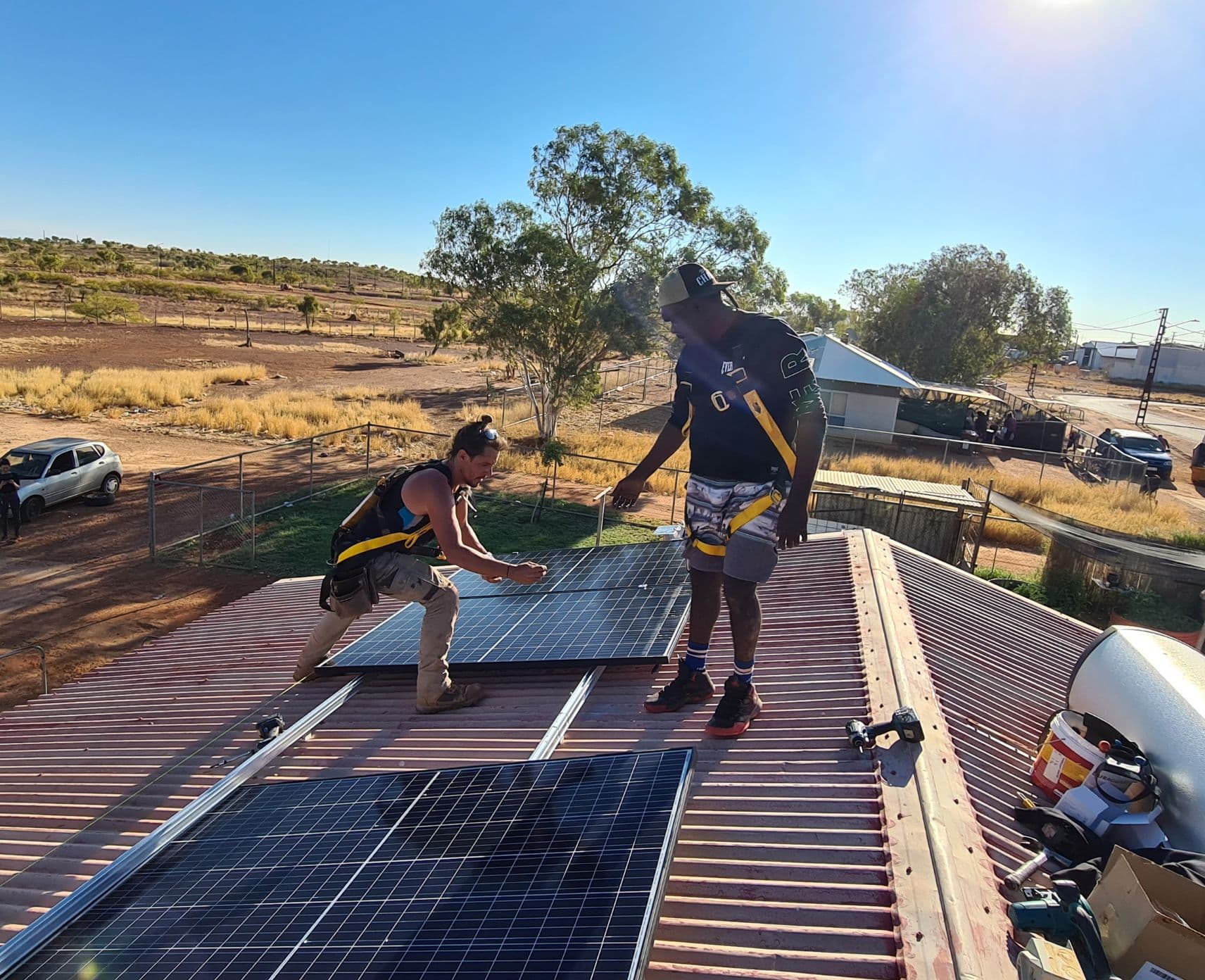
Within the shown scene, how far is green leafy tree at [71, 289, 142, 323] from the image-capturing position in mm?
52469

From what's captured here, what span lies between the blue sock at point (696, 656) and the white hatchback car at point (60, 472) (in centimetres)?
1939

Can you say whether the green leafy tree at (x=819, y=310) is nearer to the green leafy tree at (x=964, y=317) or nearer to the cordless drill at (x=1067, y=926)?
the green leafy tree at (x=964, y=317)

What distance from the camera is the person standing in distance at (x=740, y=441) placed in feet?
13.4

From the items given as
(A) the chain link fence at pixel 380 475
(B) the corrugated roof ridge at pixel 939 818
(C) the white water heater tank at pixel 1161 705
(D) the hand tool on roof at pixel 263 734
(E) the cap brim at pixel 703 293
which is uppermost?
(E) the cap brim at pixel 703 293

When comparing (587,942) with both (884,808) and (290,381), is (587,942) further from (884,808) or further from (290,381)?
(290,381)

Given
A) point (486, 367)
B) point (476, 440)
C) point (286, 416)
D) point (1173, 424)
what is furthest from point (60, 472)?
point (1173, 424)

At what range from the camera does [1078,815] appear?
362cm

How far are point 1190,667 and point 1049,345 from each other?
5522cm

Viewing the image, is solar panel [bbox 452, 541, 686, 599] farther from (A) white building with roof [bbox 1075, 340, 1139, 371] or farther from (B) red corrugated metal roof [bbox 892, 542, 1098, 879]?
(A) white building with roof [bbox 1075, 340, 1139, 371]

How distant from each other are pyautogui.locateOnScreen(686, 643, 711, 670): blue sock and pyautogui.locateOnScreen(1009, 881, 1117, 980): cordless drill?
7.09ft

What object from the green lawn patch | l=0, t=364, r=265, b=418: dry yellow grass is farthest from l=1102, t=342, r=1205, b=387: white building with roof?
l=0, t=364, r=265, b=418: dry yellow grass

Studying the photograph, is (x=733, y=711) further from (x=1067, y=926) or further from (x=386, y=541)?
(x=386, y=541)

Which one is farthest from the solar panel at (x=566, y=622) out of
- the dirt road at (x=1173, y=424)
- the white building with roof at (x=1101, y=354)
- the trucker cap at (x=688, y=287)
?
the white building with roof at (x=1101, y=354)

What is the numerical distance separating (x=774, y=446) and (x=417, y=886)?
2683 mm
